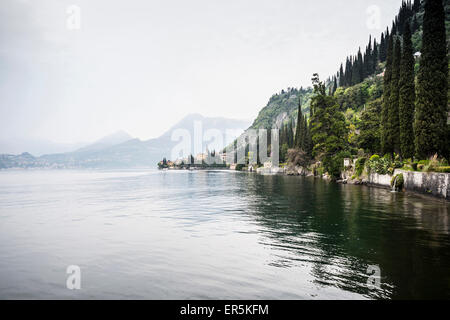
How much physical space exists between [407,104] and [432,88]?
6.25 metres

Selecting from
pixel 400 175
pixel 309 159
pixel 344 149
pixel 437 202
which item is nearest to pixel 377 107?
pixel 344 149

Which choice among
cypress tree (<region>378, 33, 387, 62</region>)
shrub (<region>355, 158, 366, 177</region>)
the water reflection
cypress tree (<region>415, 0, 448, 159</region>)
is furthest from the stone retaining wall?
cypress tree (<region>378, 33, 387, 62</region>)

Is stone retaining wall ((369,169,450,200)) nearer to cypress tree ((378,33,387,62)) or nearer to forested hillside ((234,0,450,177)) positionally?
forested hillside ((234,0,450,177))

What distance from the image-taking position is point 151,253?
11.4m

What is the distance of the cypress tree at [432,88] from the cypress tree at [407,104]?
14.5ft

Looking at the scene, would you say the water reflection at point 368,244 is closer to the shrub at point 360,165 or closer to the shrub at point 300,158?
the shrub at point 360,165

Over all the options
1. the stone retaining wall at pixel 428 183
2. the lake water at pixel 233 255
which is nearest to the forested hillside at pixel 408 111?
the stone retaining wall at pixel 428 183

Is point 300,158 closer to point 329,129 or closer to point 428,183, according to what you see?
point 329,129

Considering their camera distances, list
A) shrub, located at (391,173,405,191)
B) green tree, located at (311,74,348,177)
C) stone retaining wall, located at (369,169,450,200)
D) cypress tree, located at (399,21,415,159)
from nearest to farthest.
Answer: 1. stone retaining wall, located at (369,169,450,200)
2. shrub, located at (391,173,405,191)
3. cypress tree, located at (399,21,415,159)
4. green tree, located at (311,74,348,177)

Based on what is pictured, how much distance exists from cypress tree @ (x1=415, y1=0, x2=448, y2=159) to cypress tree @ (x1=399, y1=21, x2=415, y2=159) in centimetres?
443

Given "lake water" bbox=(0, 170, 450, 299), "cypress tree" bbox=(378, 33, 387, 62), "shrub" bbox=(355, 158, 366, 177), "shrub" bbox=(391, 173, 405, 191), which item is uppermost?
"cypress tree" bbox=(378, 33, 387, 62)

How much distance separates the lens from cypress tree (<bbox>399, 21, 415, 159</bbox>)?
33.2m

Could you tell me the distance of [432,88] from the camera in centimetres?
2809
